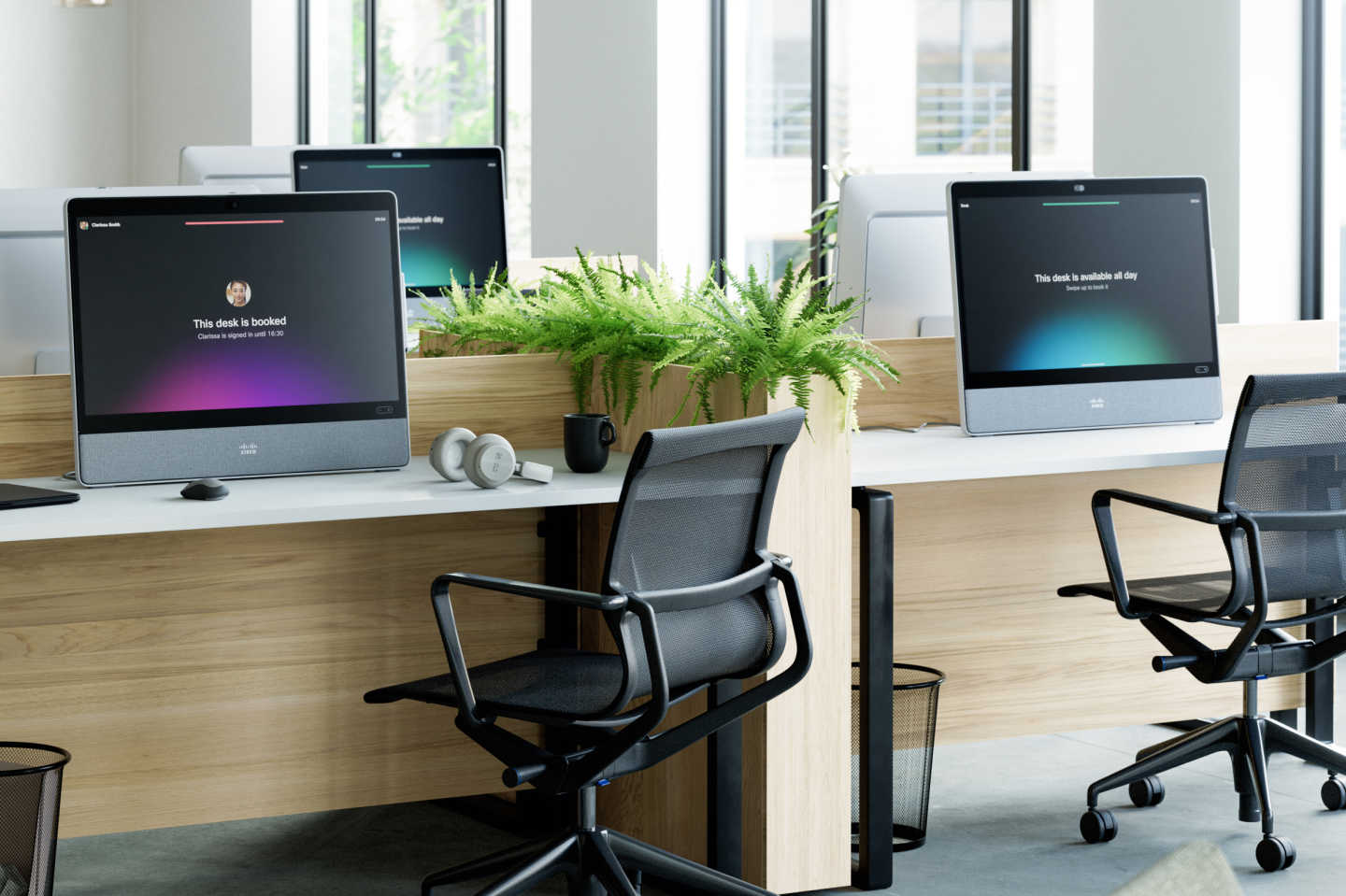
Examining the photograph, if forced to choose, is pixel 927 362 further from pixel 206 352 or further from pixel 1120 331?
pixel 206 352

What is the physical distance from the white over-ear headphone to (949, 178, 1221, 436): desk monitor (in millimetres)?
987

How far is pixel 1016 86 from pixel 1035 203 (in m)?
2.31

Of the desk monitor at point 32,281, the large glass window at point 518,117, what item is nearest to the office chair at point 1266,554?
the desk monitor at point 32,281

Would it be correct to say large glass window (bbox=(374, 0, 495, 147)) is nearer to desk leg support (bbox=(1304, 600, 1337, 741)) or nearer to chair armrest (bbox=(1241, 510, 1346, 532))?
desk leg support (bbox=(1304, 600, 1337, 741))

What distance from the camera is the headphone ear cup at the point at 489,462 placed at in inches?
98.7

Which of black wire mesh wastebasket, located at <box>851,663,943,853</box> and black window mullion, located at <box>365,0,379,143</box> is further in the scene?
black window mullion, located at <box>365,0,379,143</box>

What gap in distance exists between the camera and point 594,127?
7086mm

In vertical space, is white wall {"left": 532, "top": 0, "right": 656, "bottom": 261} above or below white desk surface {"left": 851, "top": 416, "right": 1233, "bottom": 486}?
above

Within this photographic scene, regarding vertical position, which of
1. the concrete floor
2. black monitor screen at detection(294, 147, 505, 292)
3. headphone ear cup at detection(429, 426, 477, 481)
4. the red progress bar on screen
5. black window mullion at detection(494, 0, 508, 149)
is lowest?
the concrete floor

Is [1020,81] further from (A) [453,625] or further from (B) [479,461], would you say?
(A) [453,625]

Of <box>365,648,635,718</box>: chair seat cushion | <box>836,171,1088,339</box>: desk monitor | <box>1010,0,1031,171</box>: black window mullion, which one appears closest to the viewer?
<box>365,648,635,718</box>: chair seat cushion

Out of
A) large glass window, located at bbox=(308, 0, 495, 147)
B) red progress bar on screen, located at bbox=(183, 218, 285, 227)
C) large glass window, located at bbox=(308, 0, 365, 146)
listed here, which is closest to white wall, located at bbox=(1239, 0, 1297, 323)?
red progress bar on screen, located at bbox=(183, 218, 285, 227)

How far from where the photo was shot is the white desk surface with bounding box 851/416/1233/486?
2740mm

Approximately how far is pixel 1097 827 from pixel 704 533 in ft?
4.02
